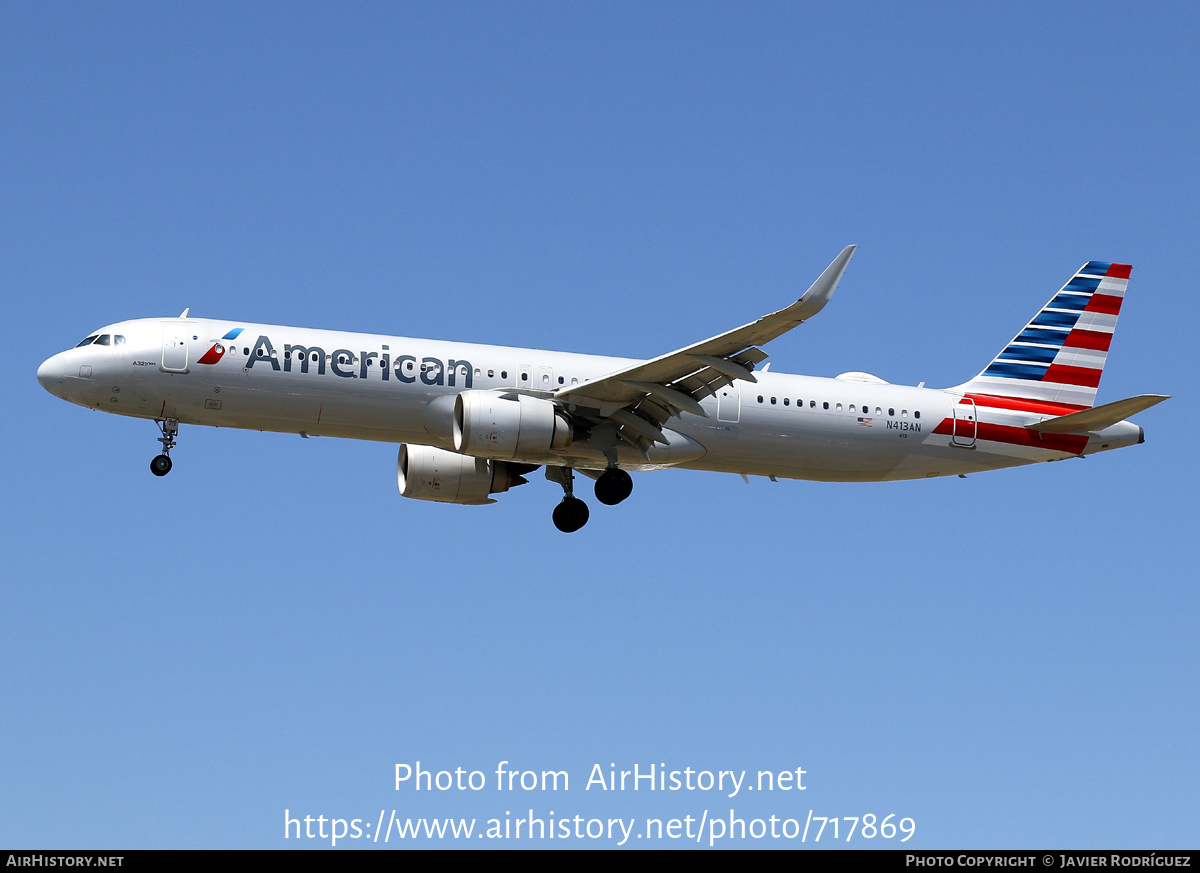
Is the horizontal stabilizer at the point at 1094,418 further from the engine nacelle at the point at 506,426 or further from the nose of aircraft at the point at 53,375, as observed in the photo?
the nose of aircraft at the point at 53,375

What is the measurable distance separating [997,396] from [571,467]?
11.4m

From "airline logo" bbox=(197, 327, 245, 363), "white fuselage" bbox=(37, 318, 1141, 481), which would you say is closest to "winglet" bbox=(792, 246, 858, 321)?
"white fuselage" bbox=(37, 318, 1141, 481)

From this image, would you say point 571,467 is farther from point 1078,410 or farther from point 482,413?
point 1078,410

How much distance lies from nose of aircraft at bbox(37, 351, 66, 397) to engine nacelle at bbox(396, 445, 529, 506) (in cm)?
869

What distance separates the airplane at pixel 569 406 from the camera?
31531mm

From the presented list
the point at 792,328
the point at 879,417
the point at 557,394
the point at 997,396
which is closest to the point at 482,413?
the point at 557,394

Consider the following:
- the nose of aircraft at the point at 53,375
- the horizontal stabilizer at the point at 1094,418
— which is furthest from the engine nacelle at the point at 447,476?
the horizontal stabilizer at the point at 1094,418

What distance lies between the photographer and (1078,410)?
38000mm

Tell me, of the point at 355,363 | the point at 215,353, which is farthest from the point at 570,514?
the point at 215,353

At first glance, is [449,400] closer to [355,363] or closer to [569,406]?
[355,363]

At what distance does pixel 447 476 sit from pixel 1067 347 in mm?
17165

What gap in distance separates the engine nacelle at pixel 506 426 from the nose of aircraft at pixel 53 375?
8810 mm

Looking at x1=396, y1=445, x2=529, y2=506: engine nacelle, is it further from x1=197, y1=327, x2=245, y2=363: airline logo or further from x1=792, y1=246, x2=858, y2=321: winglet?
x1=792, y1=246, x2=858, y2=321: winglet
